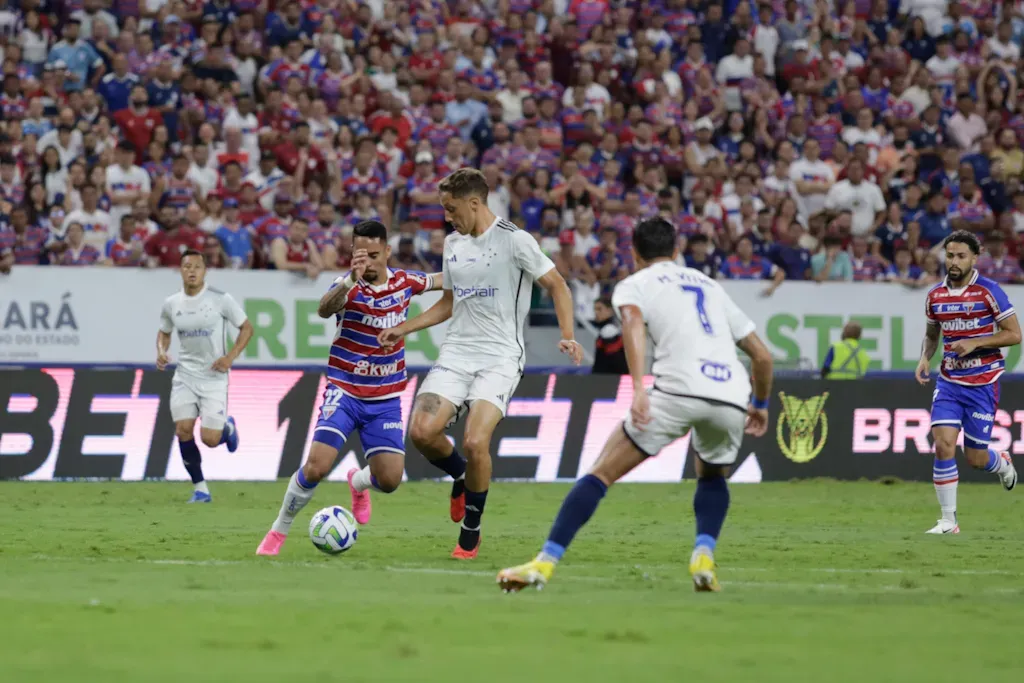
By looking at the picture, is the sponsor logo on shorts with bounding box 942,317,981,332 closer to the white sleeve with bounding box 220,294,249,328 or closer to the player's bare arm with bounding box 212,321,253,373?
the player's bare arm with bounding box 212,321,253,373

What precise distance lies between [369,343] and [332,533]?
163cm

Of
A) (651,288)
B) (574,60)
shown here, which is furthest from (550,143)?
(651,288)

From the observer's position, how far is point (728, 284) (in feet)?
72.1

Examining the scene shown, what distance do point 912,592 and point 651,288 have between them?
91.5 inches

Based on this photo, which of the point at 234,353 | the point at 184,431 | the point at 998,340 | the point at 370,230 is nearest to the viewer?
the point at 370,230

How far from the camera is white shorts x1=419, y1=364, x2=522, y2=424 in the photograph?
1088 centimetres

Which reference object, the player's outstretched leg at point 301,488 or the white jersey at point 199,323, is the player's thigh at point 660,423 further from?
the white jersey at point 199,323

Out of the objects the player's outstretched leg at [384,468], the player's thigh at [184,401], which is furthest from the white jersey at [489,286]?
the player's thigh at [184,401]

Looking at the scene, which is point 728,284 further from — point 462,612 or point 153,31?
point 462,612

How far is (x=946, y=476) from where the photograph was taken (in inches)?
551

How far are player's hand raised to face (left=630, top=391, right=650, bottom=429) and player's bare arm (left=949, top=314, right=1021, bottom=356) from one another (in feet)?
20.7

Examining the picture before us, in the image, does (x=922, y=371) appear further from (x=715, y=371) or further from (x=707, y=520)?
(x=715, y=371)

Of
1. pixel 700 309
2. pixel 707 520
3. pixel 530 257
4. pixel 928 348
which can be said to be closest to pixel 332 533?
pixel 530 257

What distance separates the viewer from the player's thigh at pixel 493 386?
10.9 meters
